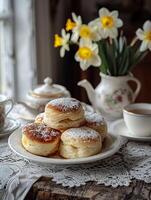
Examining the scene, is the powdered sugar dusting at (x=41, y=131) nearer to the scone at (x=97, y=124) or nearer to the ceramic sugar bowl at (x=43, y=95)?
the scone at (x=97, y=124)

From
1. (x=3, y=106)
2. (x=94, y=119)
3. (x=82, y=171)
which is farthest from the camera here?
(x=3, y=106)

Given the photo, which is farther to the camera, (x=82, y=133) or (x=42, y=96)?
(x=42, y=96)

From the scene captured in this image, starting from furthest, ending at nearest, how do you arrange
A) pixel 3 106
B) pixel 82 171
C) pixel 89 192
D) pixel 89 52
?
pixel 89 52 → pixel 3 106 → pixel 82 171 → pixel 89 192

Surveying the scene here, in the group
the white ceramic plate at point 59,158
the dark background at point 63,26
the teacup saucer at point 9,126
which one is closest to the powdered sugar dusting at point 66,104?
the white ceramic plate at point 59,158

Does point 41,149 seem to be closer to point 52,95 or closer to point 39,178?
point 39,178

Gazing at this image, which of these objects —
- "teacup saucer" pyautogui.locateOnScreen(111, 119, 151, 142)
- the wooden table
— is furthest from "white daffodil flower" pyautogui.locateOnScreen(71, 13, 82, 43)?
the wooden table

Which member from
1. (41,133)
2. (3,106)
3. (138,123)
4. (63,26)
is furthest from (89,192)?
(63,26)

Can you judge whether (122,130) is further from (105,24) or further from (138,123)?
(105,24)
